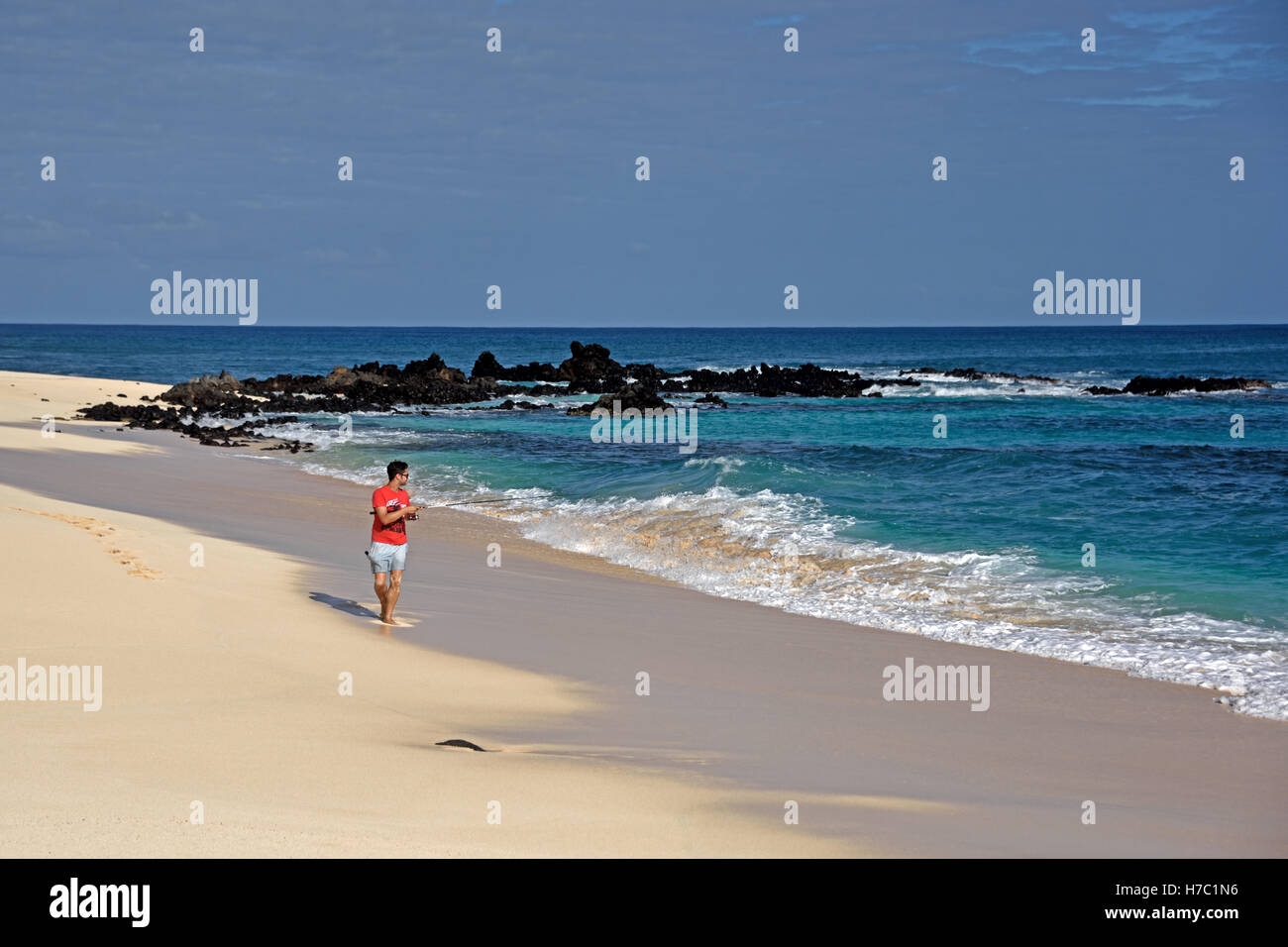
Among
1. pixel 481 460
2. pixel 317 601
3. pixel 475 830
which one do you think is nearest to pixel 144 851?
pixel 475 830

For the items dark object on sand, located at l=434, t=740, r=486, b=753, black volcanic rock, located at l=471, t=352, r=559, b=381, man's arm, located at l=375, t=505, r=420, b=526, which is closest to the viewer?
dark object on sand, located at l=434, t=740, r=486, b=753

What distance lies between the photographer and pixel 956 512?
16.7m

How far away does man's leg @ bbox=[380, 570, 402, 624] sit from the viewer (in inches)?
387

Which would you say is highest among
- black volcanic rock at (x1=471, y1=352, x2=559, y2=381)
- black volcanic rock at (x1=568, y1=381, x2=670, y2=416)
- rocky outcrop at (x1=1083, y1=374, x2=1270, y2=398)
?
black volcanic rock at (x1=471, y1=352, x2=559, y2=381)

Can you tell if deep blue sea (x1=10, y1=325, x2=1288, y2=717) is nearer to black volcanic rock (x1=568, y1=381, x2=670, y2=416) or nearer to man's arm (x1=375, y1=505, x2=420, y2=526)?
black volcanic rock (x1=568, y1=381, x2=670, y2=416)

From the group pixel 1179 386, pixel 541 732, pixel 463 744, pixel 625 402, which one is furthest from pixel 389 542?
pixel 1179 386

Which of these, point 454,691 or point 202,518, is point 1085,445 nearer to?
point 202,518

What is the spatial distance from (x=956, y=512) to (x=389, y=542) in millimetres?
9769

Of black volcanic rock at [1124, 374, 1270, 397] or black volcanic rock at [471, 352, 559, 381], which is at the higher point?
black volcanic rock at [471, 352, 559, 381]

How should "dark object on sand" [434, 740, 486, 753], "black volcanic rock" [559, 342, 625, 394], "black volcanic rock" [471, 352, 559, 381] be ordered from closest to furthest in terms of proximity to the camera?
1. "dark object on sand" [434, 740, 486, 753]
2. "black volcanic rock" [559, 342, 625, 394]
3. "black volcanic rock" [471, 352, 559, 381]

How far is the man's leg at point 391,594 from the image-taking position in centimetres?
982

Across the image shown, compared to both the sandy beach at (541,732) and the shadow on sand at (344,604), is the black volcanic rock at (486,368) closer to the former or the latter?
the sandy beach at (541,732)

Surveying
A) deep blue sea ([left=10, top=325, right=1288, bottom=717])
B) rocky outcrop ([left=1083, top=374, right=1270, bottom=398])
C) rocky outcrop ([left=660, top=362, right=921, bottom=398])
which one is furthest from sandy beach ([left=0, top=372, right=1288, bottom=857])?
rocky outcrop ([left=1083, top=374, right=1270, bottom=398])

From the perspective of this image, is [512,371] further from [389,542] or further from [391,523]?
[389,542]
